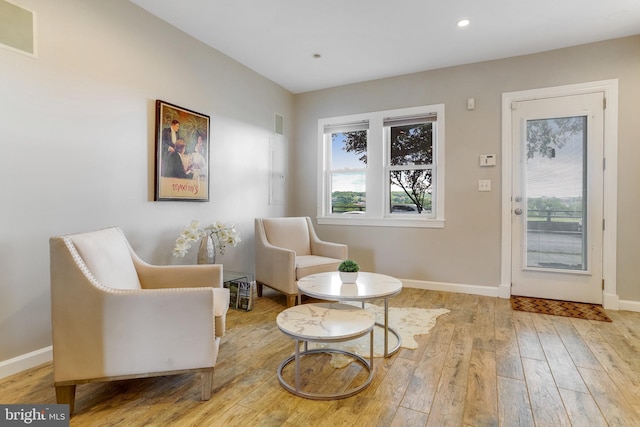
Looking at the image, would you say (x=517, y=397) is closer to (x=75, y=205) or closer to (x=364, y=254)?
(x=364, y=254)

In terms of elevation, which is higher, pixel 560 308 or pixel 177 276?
pixel 177 276

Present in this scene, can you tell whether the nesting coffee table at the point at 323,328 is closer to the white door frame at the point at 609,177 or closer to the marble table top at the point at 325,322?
the marble table top at the point at 325,322

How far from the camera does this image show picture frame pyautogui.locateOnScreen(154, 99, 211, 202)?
272 cm

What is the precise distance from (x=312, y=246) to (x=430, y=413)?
8.05 feet

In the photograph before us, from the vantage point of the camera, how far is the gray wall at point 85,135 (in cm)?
192

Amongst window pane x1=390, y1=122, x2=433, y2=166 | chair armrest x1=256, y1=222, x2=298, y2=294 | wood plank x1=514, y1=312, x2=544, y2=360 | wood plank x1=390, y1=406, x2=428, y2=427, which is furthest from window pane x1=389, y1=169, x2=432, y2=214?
wood plank x1=390, y1=406, x2=428, y2=427

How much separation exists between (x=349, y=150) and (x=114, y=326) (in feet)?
11.3

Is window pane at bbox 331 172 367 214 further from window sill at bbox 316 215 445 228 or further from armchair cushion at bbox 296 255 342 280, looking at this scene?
armchair cushion at bbox 296 255 342 280

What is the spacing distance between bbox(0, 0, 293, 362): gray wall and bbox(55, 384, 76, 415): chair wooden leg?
70 cm

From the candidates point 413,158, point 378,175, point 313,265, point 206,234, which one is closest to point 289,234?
point 313,265

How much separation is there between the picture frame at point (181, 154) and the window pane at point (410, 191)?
2242 mm

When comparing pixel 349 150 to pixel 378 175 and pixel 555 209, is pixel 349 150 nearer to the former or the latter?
pixel 378 175

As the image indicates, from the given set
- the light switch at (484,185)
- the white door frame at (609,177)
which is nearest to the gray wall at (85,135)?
the light switch at (484,185)
